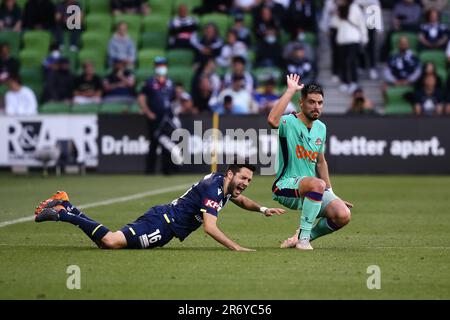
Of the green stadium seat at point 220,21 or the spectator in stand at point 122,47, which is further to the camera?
the green stadium seat at point 220,21

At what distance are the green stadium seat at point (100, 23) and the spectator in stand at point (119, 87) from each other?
9.34 ft

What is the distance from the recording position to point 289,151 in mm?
11867

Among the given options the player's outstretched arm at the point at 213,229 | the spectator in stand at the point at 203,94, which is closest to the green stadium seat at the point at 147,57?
the spectator in stand at the point at 203,94

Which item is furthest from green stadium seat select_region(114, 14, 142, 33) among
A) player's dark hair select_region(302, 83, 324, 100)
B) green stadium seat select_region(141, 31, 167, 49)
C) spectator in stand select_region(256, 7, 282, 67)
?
player's dark hair select_region(302, 83, 324, 100)

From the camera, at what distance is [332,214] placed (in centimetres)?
1157

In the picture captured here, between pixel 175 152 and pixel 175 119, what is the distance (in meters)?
0.71

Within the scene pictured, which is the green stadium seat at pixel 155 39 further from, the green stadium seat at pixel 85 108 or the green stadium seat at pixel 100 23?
the green stadium seat at pixel 85 108

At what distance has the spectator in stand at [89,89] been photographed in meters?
27.2

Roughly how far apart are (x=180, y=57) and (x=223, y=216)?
12.7 meters

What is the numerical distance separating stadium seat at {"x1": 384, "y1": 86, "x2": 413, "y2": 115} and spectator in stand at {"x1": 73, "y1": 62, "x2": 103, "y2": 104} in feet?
22.2

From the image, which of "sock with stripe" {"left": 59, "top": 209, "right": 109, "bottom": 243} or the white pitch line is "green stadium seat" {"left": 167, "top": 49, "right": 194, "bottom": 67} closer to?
the white pitch line

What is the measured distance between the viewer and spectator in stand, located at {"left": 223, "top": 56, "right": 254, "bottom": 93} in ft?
84.6
